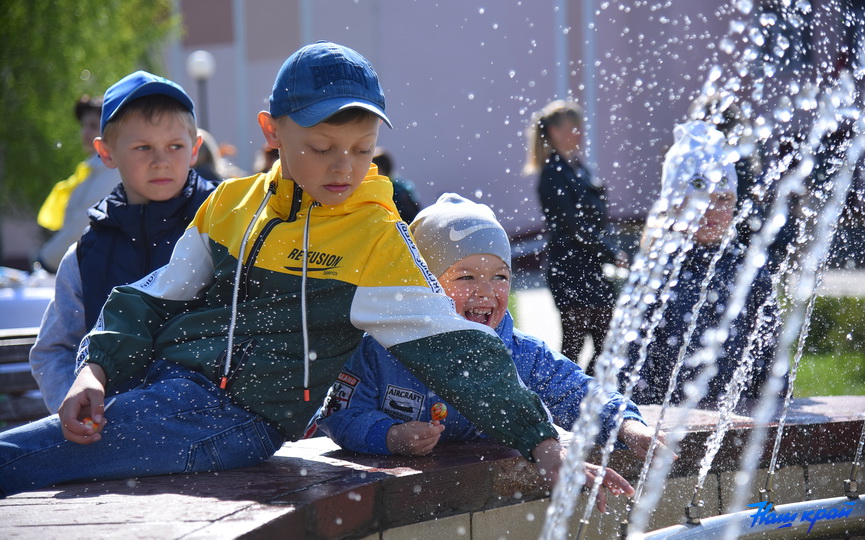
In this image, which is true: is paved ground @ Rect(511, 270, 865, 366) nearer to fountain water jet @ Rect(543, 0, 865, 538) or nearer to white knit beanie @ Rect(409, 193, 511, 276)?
fountain water jet @ Rect(543, 0, 865, 538)

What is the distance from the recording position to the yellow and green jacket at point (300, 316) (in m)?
2.52

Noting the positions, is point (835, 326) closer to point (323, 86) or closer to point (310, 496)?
point (323, 86)

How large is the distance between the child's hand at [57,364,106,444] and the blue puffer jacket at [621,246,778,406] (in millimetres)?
2276

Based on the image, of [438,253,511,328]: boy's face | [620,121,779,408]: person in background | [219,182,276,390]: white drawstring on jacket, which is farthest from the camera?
[620,121,779,408]: person in background

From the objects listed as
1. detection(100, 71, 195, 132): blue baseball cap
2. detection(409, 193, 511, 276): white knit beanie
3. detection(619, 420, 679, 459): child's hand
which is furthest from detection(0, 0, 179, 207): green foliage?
detection(619, 420, 679, 459): child's hand

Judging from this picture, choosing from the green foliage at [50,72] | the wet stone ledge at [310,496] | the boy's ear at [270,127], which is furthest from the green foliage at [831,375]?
the green foliage at [50,72]

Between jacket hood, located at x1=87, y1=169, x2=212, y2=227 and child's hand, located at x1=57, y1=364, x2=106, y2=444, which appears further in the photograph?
jacket hood, located at x1=87, y1=169, x2=212, y2=227

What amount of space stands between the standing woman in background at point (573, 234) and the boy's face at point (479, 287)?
1.80 m

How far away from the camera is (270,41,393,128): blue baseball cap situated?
256 cm

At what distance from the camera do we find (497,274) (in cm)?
322

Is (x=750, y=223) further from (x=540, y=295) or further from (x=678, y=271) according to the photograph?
(x=540, y=295)

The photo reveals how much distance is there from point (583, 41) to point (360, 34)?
426cm

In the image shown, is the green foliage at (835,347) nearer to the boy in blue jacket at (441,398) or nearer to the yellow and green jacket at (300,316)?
the boy in blue jacket at (441,398)

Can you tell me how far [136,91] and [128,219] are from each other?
402 millimetres
